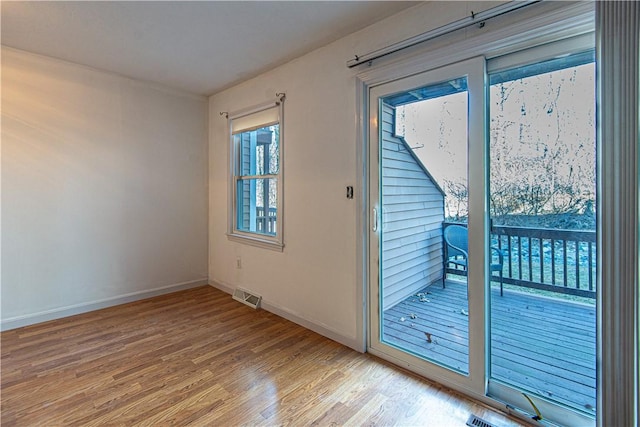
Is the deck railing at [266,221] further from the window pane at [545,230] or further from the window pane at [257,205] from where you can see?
the window pane at [545,230]

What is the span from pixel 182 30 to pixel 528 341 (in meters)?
3.28

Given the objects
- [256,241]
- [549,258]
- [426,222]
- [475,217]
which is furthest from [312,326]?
[549,258]

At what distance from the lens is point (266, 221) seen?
3.50m

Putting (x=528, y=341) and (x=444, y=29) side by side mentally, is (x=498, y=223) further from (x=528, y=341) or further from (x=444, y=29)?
(x=444, y=29)

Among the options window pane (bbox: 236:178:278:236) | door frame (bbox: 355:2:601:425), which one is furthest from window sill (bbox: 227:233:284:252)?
door frame (bbox: 355:2:601:425)

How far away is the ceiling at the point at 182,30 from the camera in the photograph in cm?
210

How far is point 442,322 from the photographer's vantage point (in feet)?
6.95

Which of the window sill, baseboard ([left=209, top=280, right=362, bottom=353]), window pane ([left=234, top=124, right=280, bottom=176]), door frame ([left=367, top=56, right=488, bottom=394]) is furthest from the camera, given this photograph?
window pane ([left=234, top=124, right=280, bottom=176])

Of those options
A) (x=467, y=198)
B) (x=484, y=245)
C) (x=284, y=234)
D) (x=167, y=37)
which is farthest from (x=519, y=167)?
(x=167, y=37)

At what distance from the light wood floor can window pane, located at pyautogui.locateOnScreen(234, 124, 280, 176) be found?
1709 millimetres

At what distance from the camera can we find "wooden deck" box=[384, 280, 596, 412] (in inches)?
62.9

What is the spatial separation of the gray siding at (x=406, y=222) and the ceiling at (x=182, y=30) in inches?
32.7

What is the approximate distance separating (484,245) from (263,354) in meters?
1.80

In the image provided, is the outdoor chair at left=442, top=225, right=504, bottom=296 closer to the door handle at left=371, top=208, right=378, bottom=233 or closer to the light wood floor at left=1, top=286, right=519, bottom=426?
the door handle at left=371, top=208, right=378, bottom=233
